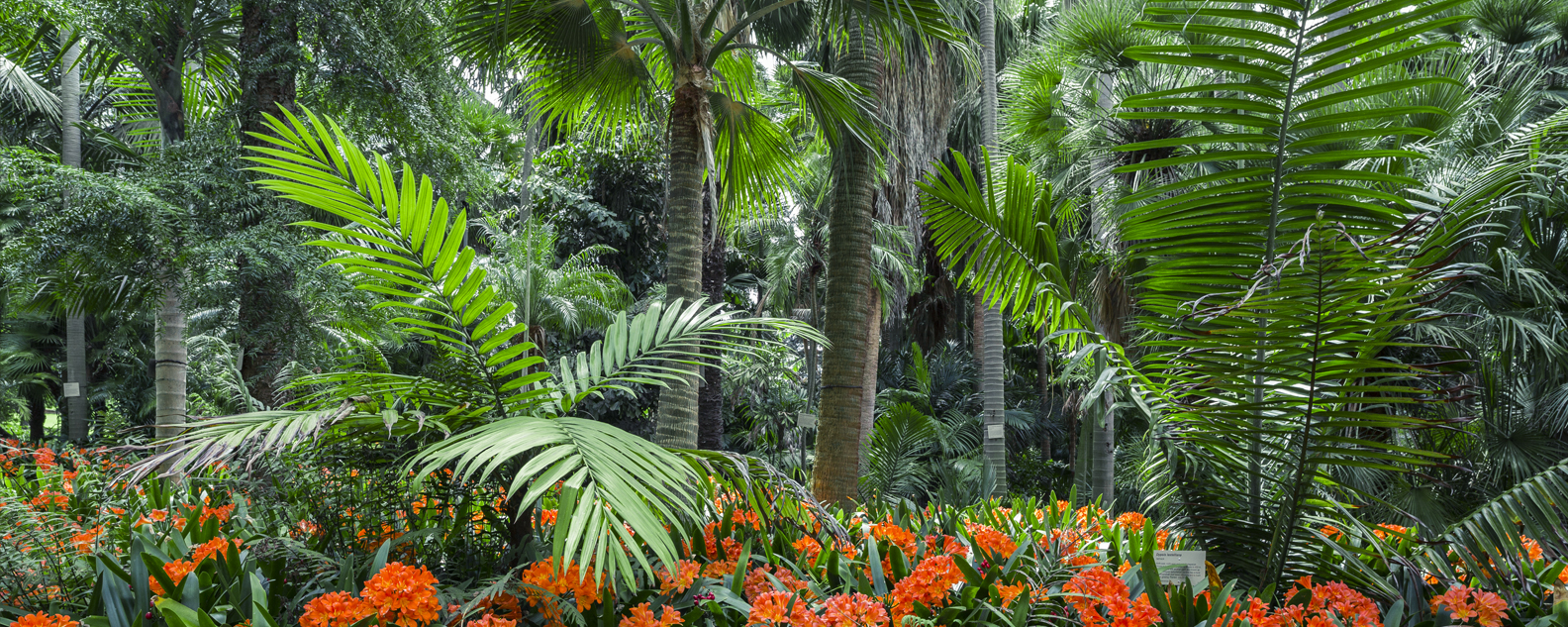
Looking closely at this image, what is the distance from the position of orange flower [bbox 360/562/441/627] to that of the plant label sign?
200 centimetres

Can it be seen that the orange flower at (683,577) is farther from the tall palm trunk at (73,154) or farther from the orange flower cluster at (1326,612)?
the tall palm trunk at (73,154)

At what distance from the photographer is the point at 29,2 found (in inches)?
194

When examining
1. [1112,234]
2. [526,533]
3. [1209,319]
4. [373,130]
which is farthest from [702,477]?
[1112,234]

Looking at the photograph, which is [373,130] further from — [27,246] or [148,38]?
[27,246]

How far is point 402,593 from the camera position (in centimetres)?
195

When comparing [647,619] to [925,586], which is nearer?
[647,619]

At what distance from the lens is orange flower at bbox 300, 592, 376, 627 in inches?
75.7

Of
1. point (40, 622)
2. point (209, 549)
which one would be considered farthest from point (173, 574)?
point (40, 622)

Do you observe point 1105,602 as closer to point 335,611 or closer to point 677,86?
point 335,611

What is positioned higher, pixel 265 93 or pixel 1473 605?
pixel 265 93

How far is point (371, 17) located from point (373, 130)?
0.70 metres

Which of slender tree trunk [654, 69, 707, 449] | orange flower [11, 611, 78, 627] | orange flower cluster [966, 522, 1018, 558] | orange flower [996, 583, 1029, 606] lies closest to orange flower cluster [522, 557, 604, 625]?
orange flower [11, 611, 78, 627]

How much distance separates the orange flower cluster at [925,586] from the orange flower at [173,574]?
1849 millimetres

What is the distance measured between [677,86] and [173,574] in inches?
116
